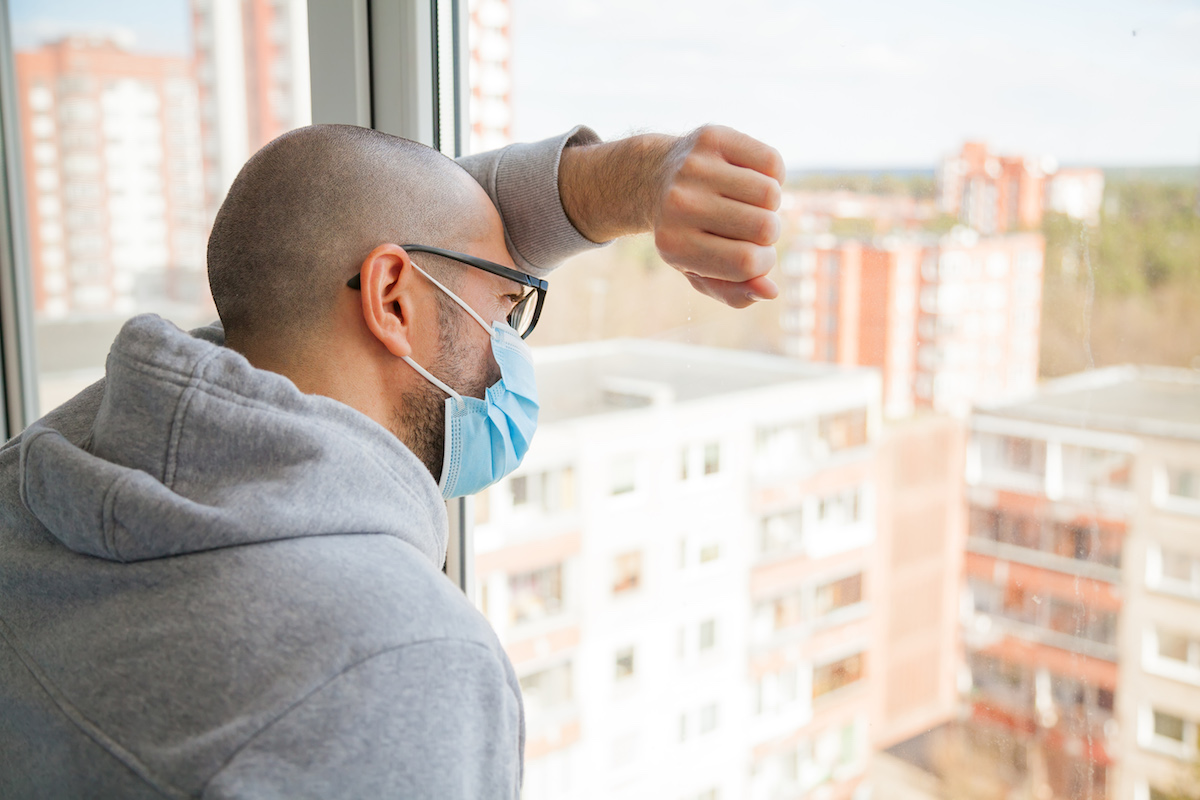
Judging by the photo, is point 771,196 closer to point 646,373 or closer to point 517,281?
point 517,281

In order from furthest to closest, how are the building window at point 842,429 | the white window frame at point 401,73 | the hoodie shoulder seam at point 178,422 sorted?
the white window frame at point 401,73 < the building window at point 842,429 < the hoodie shoulder seam at point 178,422

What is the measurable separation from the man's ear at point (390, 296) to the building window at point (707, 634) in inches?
24.1

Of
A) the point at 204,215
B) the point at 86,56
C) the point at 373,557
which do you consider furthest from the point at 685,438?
the point at 86,56

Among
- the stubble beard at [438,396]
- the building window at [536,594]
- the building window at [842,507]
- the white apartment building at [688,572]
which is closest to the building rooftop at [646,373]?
the white apartment building at [688,572]

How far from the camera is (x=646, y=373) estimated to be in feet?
4.42

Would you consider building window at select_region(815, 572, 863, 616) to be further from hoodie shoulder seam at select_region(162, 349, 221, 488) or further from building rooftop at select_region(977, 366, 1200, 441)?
hoodie shoulder seam at select_region(162, 349, 221, 488)

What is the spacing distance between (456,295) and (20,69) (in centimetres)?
189

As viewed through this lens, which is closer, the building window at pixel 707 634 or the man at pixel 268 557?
the man at pixel 268 557

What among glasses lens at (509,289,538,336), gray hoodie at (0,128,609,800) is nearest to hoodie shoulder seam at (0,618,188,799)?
gray hoodie at (0,128,609,800)

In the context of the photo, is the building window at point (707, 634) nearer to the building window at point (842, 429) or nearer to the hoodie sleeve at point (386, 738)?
the building window at point (842, 429)

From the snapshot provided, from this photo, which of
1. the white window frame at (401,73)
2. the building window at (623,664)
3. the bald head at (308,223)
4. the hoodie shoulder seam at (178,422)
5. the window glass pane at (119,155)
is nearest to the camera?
the hoodie shoulder seam at (178,422)

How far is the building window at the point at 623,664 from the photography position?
4.66 ft

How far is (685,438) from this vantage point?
132cm

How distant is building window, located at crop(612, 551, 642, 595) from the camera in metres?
1.39
